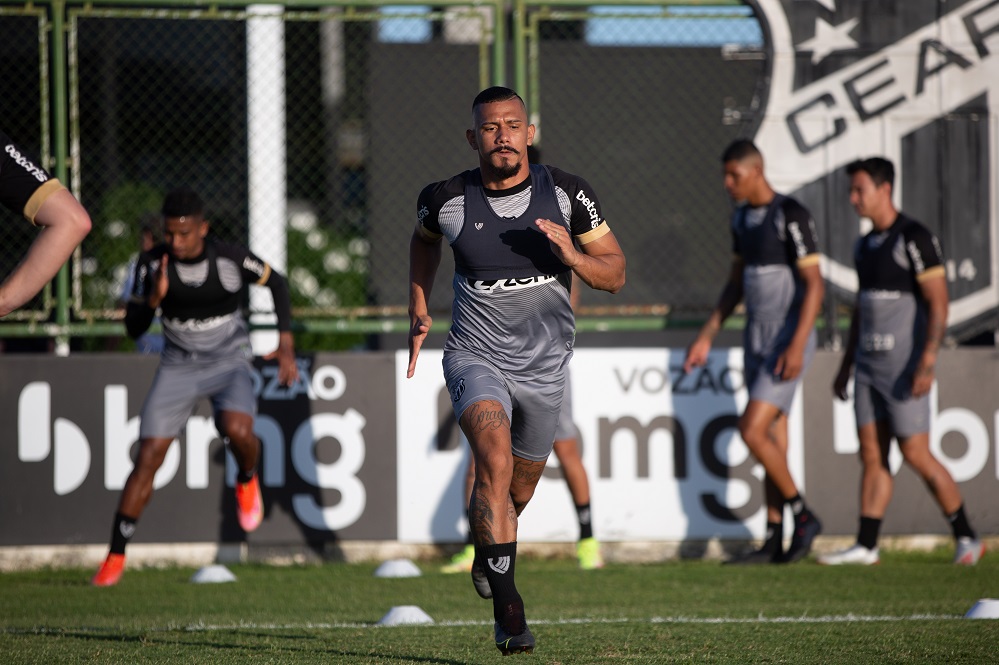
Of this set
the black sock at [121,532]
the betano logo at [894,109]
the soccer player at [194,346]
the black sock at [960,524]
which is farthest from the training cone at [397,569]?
the betano logo at [894,109]

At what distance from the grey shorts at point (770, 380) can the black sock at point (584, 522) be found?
1323 millimetres

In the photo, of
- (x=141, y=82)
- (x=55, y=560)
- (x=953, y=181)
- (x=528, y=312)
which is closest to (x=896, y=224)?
(x=953, y=181)

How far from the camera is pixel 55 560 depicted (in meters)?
8.77

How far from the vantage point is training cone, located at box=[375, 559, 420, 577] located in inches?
324

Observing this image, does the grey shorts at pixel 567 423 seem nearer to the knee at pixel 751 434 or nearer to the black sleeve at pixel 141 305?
the knee at pixel 751 434

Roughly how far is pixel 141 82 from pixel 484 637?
322 inches

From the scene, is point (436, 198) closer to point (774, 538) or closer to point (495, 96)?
point (495, 96)

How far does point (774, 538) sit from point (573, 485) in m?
1.48

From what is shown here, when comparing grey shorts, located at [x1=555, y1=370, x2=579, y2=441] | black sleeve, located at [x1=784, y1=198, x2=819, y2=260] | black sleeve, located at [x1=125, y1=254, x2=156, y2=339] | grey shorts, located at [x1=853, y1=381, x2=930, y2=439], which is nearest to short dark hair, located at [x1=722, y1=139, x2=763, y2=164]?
black sleeve, located at [x1=784, y1=198, x2=819, y2=260]

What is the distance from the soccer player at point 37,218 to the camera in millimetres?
3770

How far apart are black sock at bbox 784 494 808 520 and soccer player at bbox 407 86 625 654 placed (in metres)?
3.42

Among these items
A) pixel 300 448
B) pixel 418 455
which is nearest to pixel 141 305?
pixel 300 448

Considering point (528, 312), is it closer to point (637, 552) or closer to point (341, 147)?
point (637, 552)

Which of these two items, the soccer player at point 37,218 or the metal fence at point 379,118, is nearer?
the soccer player at point 37,218
